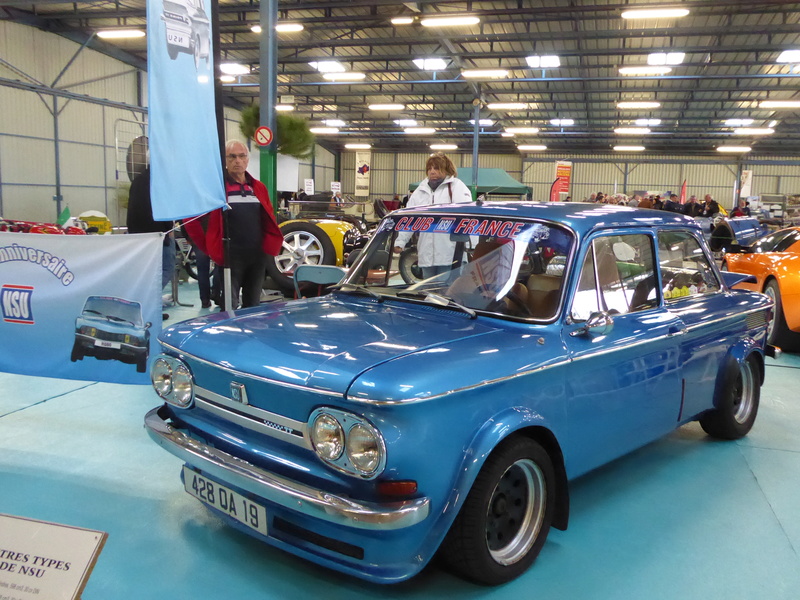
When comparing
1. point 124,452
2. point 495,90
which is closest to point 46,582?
point 124,452

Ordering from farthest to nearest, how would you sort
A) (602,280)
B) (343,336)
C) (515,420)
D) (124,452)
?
(124,452)
(602,280)
(343,336)
(515,420)

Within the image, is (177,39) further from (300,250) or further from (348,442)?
(300,250)

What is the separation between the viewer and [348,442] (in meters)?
2.04

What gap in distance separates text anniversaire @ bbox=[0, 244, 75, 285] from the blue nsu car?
3.40 ft

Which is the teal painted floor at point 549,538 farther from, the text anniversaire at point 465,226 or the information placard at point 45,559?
the text anniversaire at point 465,226

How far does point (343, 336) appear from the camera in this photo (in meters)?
2.48

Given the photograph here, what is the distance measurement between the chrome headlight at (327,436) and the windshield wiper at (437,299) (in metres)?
0.93

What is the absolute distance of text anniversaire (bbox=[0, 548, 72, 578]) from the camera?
A: 5.95 ft

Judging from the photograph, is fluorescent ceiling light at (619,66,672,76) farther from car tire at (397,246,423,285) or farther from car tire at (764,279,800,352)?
car tire at (397,246,423,285)

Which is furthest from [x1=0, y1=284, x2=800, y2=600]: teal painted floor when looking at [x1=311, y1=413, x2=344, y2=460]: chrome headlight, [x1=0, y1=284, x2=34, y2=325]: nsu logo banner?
[x1=0, y1=284, x2=34, y2=325]: nsu logo banner

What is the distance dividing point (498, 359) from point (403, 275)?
46.5 inches

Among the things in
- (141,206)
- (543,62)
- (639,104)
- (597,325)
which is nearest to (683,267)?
(597,325)

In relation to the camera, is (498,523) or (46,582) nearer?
(46,582)

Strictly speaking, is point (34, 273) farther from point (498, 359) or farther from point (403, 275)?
point (498, 359)
